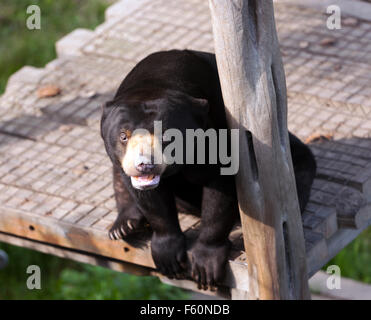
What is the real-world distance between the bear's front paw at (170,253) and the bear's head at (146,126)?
57 cm

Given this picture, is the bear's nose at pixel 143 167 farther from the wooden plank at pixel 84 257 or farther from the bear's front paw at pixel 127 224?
the wooden plank at pixel 84 257

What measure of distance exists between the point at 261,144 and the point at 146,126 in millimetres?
500

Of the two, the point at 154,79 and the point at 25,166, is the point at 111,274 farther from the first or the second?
the point at 154,79

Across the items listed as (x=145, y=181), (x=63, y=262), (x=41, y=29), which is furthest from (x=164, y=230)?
(x=41, y=29)

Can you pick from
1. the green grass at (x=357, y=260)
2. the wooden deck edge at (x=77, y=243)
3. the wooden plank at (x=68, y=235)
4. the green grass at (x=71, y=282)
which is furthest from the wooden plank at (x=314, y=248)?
the green grass at (x=357, y=260)

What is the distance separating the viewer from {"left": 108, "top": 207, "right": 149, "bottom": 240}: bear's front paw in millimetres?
4789

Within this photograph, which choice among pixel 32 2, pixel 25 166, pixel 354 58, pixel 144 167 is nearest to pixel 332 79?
pixel 354 58

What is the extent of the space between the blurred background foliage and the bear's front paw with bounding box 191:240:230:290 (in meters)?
3.03

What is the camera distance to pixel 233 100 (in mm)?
3998

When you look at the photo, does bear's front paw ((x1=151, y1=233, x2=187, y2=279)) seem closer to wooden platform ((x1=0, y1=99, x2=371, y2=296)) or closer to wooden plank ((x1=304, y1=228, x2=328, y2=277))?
wooden platform ((x1=0, y1=99, x2=371, y2=296))

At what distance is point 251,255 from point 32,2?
22.6ft

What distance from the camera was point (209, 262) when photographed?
15.2 feet

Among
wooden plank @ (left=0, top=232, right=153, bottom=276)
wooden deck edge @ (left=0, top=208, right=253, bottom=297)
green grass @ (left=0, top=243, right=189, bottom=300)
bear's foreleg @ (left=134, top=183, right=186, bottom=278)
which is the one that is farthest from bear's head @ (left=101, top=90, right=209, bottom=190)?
green grass @ (left=0, top=243, right=189, bottom=300)
